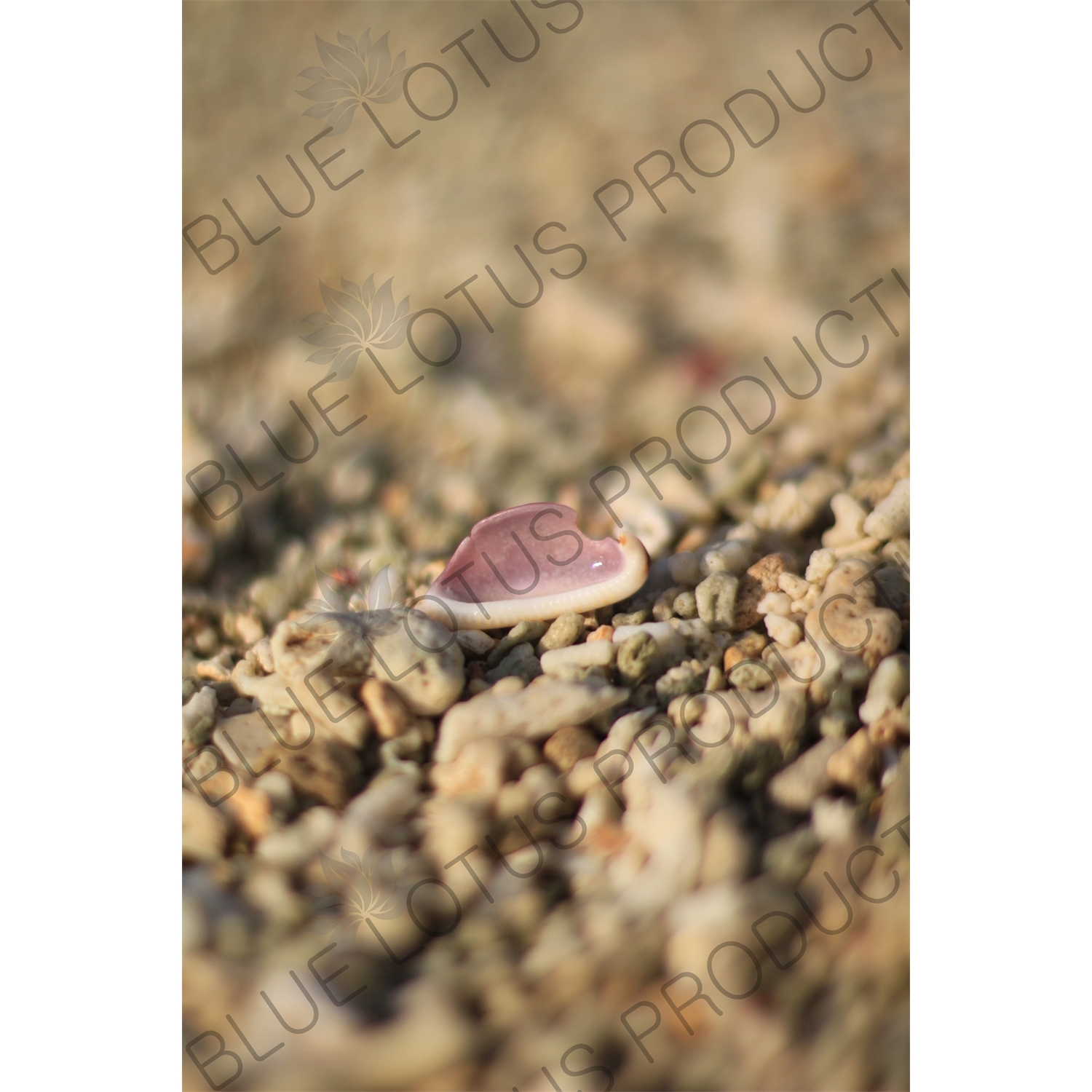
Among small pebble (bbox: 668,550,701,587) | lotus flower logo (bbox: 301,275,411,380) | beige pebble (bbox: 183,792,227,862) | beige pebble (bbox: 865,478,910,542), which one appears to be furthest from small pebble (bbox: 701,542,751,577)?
beige pebble (bbox: 183,792,227,862)

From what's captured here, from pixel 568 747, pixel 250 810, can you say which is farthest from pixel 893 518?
pixel 250 810

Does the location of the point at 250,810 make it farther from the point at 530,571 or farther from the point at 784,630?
the point at 784,630

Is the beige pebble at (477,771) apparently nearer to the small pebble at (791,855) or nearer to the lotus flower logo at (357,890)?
the lotus flower logo at (357,890)

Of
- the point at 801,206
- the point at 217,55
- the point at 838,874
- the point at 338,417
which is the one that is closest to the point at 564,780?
the point at 838,874

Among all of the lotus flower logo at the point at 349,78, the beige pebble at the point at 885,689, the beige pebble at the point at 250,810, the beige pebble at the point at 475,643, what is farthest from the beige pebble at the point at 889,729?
the lotus flower logo at the point at 349,78

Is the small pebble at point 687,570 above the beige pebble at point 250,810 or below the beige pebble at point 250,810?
below

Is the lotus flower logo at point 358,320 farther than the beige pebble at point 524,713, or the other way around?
the lotus flower logo at point 358,320

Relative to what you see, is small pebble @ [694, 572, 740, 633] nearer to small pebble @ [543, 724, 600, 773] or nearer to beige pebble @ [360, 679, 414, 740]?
small pebble @ [543, 724, 600, 773]

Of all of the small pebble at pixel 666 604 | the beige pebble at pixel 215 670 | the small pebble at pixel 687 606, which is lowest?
the small pebble at pixel 687 606
